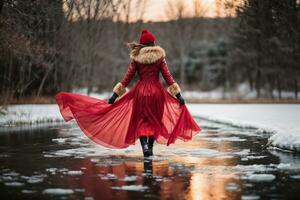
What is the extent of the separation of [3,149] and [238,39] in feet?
140

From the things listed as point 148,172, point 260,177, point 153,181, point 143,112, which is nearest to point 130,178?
point 153,181

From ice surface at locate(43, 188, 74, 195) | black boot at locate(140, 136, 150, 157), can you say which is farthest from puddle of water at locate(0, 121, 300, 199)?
black boot at locate(140, 136, 150, 157)

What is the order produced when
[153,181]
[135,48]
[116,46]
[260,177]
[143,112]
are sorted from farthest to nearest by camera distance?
[116,46] < [135,48] < [143,112] < [260,177] < [153,181]

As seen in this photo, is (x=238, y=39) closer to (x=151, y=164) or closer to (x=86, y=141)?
(x=86, y=141)

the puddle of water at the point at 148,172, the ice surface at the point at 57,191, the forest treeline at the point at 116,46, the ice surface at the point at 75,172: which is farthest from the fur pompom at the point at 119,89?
the forest treeline at the point at 116,46

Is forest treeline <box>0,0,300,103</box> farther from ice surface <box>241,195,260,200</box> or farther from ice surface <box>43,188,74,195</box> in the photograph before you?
ice surface <box>241,195,260,200</box>

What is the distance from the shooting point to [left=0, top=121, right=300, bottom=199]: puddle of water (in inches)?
289

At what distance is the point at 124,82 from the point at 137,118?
30.2 inches

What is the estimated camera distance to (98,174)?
29.7 ft

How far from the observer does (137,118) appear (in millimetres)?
11820

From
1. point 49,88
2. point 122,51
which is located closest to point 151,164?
point 49,88

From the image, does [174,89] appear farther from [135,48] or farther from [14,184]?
[14,184]

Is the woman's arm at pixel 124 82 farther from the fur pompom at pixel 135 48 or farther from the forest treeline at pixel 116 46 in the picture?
the forest treeline at pixel 116 46

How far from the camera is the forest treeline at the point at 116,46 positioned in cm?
2453
